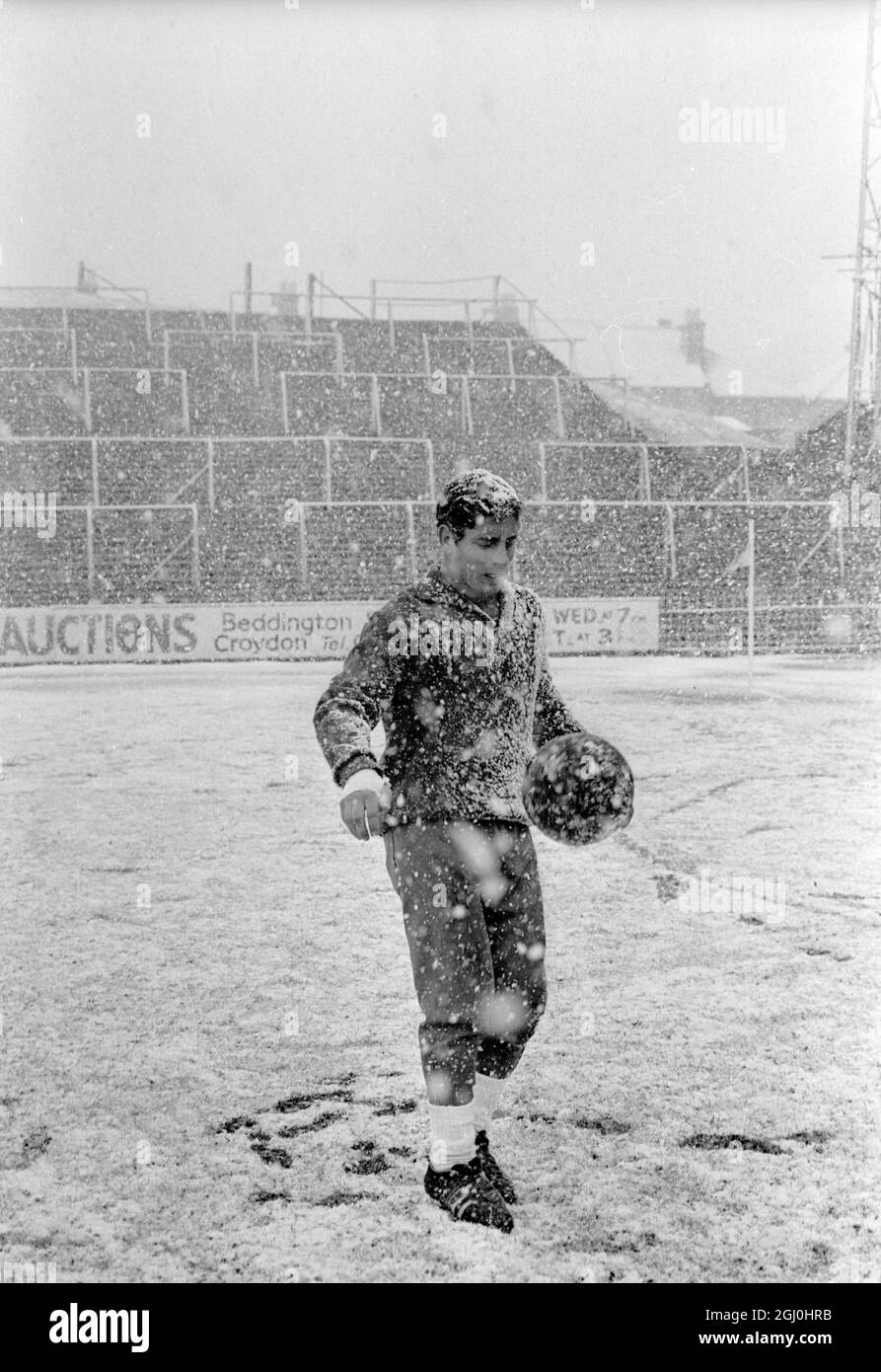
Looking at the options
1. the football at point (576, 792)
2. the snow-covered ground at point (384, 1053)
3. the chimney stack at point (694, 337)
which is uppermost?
the chimney stack at point (694, 337)

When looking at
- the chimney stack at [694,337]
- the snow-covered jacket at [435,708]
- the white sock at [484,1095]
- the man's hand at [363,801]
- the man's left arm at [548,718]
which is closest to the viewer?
the man's hand at [363,801]

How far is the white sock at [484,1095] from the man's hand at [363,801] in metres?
0.63

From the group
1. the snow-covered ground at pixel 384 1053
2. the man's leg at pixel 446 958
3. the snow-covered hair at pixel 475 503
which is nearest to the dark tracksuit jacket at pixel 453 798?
the man's leg at pixel 446 958

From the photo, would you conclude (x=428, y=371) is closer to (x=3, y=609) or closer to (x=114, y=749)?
(x=3, y=609)

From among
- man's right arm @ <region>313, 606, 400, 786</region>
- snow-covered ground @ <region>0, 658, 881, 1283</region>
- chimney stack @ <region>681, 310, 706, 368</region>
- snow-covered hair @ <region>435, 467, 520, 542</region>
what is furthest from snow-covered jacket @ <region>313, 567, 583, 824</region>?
chimney stack @ <region>681, 310, 706, 368</region>

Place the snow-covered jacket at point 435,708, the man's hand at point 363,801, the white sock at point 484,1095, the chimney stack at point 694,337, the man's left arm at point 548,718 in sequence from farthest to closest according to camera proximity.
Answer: the chimney stack at point 694,337 < the man's left arm at point 548,718 < the white sock at point 484,1095 < the snow-covered jacket at point 435,708 < the man's hand at point 363,801

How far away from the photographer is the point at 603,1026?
368cm

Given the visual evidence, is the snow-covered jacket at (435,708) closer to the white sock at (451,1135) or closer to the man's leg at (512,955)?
the man's leg at (512,955)

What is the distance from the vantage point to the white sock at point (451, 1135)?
8.35 feet

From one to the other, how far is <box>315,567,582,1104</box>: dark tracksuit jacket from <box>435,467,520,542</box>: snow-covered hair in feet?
0.46

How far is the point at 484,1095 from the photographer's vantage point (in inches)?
105

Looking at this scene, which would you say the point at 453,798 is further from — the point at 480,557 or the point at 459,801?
→ the point at 480,557

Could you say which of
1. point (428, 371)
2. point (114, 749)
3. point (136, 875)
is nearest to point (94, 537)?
point (428, 371)

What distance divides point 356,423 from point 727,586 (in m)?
9.93
